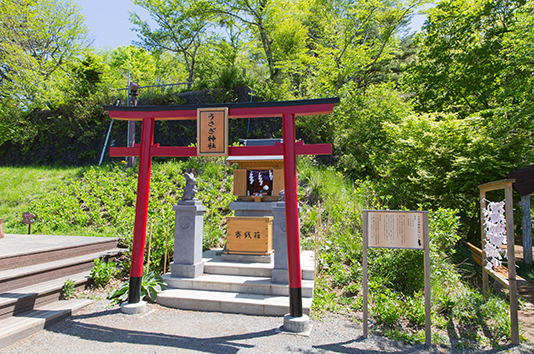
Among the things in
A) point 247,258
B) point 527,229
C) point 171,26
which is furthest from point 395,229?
point 171,26

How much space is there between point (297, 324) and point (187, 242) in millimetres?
2694

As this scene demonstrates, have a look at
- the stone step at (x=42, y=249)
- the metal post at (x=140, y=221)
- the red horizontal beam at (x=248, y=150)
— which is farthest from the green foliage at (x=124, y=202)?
the red horizontal beam at (x=248, y=150)

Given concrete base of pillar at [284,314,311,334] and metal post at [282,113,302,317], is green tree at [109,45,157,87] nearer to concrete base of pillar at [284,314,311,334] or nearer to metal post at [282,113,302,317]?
metal post at [282,113,302,317]

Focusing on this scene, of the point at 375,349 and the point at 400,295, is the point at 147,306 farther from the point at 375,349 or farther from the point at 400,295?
the point at 400,295

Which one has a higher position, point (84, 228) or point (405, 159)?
point (405, 159)

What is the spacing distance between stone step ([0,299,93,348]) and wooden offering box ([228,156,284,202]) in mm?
3829

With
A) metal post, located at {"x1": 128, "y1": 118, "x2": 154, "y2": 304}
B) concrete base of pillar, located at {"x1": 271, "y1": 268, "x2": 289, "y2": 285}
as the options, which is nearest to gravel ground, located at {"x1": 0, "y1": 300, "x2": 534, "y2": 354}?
metal post, located at {"x1": 128, "y1": 118, "x2": 154, "y2": 304}

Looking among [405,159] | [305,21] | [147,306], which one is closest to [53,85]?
[305,21]

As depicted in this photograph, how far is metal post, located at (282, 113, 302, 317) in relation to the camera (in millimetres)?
4266

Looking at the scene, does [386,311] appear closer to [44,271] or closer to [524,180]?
[524,180]

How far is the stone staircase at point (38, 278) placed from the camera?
4.02 m

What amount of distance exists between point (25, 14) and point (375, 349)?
26.8m

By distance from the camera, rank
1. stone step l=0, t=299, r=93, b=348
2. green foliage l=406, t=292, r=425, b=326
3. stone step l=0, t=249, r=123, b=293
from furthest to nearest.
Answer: stone step l=0, t=249, r=123, b=293 < green foliage l=406, t=292, r=425, b=326 < stone step l=0, t=299, r=93, b=348

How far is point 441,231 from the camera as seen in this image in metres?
5.57
